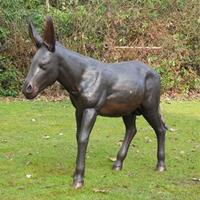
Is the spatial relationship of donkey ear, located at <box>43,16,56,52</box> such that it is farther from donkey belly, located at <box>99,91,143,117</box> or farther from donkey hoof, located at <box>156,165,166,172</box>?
donkey hoof, located at <box>156,165,166,172</box>

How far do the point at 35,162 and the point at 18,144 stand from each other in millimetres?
1311

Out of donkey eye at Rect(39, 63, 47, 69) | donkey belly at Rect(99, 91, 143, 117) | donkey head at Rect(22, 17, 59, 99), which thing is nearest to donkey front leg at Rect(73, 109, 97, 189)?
donkey belly at Rect(99, 91, 143, 117)

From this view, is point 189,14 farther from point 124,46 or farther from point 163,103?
point 163,103

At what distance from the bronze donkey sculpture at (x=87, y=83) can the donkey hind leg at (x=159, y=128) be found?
18 millimetres

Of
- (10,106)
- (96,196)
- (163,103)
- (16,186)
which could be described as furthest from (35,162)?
(163,103)

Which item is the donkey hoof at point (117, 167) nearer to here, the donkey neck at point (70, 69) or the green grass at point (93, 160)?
the green grass at point (93, 160)

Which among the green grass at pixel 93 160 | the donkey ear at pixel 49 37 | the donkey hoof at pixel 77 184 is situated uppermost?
the donkey ear at pixel 49 37

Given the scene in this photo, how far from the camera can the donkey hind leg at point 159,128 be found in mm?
7125

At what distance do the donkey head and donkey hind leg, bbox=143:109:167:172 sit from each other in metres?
1.61

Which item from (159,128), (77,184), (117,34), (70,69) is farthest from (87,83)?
(117,34)

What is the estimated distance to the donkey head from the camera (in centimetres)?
615

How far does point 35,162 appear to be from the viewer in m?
7.57

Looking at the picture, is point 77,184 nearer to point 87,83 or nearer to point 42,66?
point 87,83

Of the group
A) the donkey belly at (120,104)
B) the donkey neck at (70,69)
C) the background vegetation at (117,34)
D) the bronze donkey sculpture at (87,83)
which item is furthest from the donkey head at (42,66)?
the background vegetation at (117,34)
